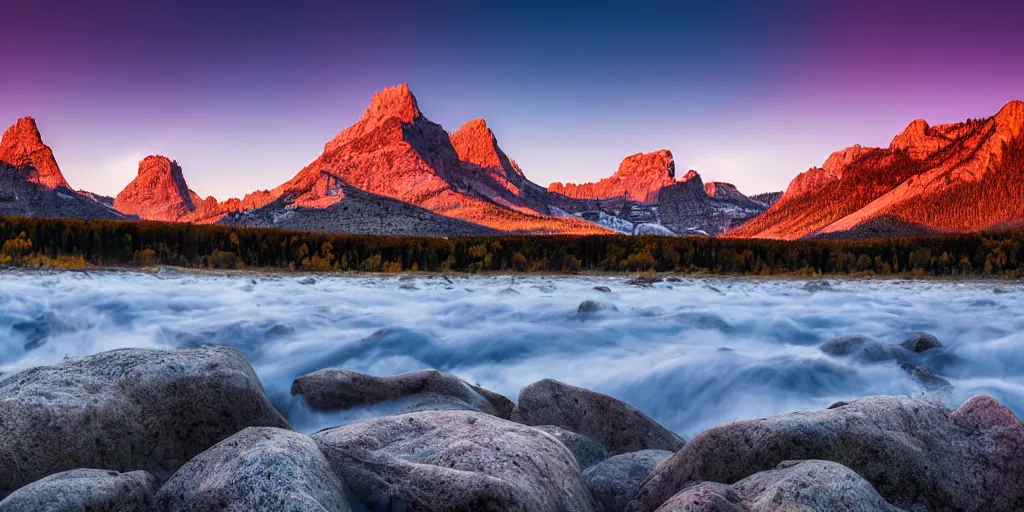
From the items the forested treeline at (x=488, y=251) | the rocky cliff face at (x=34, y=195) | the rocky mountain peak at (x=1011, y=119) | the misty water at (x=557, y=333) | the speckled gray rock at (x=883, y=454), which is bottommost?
the misty water at (x=557, y=333)

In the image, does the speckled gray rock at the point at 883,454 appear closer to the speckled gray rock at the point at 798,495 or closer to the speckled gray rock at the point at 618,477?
the speckled gray rock at the point at 618,477

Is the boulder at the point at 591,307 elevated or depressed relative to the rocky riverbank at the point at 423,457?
depressed

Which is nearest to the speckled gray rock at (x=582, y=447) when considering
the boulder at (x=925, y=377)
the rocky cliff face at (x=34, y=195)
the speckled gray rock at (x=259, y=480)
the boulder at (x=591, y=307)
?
the speckled gray rock at (x=259, y=480)

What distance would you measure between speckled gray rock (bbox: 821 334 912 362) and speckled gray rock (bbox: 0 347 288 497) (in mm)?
7531

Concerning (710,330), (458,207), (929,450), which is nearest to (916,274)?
(710,330)

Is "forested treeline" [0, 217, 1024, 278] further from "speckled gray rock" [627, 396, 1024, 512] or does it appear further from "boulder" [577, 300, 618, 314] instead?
"speckled gray rock" [627, 396, 1024, 512]

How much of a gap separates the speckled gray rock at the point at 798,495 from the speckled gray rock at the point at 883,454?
470 mm

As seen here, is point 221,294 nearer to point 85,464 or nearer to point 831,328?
point 85,464

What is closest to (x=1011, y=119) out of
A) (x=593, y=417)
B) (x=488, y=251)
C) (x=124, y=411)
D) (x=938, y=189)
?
(x=938, y=189)

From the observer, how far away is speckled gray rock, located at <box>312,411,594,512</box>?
9.03ft

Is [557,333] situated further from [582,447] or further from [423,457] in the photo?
[423,457]

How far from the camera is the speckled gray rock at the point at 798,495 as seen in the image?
2.60m

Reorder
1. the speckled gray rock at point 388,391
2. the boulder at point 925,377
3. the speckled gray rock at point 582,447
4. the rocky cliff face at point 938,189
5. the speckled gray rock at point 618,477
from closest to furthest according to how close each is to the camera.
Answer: the speckled gray rock at point 618,477, the speckled gray rock at point 582,447, the speckled gray rock at point 388,391, the boulder at point 925,377, the rocky cliff face at point 938,189

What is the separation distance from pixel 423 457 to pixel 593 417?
2.57m
